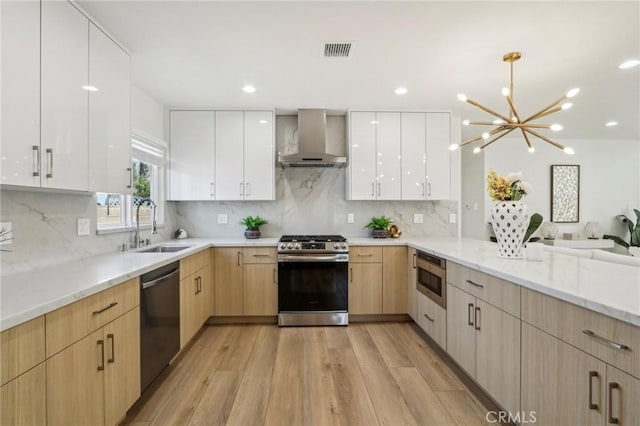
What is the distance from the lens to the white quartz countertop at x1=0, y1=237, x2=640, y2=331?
108cm

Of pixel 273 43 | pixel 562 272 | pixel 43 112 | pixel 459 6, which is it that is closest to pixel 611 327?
pixel 562 272

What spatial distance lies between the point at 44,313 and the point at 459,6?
2.56 m

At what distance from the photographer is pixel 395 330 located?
311 cm

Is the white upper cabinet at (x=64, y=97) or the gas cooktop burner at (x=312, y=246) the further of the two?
the gas cooktop burner at (x=312, y=246)

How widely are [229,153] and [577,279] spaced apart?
3.32m

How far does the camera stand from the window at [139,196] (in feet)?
8.27

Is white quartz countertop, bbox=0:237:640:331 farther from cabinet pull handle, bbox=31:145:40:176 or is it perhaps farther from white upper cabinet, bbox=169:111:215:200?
white upper cabinet, bbox=169:111:215:200

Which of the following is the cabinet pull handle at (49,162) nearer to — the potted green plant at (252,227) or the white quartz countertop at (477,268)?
the white quartz countertop at (477,268)

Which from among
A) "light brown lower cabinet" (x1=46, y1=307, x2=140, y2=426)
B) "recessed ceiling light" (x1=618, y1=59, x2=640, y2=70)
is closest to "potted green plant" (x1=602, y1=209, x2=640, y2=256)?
"recessed ceiling light" (x1=618, y1=59, x2=640, y2=70)

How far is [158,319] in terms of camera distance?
6.62 feet

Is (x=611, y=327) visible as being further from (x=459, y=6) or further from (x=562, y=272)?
(x=459, y=6)

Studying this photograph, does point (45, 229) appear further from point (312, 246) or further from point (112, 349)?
point (312, 246)

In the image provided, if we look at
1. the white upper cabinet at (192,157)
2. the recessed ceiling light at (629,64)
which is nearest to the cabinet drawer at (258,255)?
the white upper cabinet at (192,157)

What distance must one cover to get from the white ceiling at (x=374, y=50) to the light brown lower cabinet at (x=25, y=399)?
196cm
